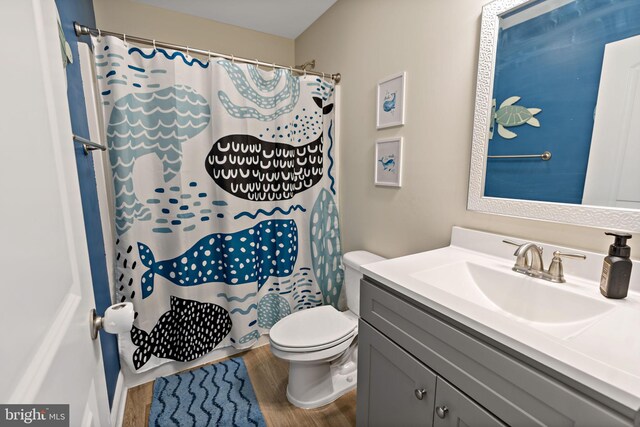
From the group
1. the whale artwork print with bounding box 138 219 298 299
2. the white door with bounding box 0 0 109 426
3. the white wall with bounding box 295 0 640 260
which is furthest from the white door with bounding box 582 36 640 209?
the whale artwork print with bounding box 138 219 298 299

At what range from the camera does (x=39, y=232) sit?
1.39ft

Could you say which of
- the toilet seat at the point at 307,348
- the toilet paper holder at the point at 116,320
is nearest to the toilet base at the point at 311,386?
the toilet seat at the point at 307,348

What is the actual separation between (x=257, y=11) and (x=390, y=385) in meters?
2.39

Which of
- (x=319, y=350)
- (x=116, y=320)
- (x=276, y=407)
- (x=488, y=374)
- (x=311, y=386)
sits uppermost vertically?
(x=116, y=320)

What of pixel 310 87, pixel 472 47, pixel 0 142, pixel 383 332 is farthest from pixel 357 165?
pixel 0 142

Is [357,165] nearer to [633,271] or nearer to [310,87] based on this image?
[310,87]

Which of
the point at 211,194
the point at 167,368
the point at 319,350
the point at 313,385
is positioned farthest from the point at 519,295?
the point at 167,368

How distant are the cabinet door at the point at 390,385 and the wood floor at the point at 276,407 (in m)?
0.33

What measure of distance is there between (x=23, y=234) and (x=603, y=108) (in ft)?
4.57

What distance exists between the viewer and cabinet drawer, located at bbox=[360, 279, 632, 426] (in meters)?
0.54

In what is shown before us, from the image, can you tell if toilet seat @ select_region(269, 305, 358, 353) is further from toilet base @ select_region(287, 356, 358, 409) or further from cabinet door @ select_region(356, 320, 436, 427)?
cabinet door @ select_region(356, 320, 436, 427)

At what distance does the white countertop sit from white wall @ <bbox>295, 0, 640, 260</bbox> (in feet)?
0.39

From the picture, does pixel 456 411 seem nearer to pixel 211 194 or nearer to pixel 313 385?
pixel 313 385

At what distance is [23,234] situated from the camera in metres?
0.38
